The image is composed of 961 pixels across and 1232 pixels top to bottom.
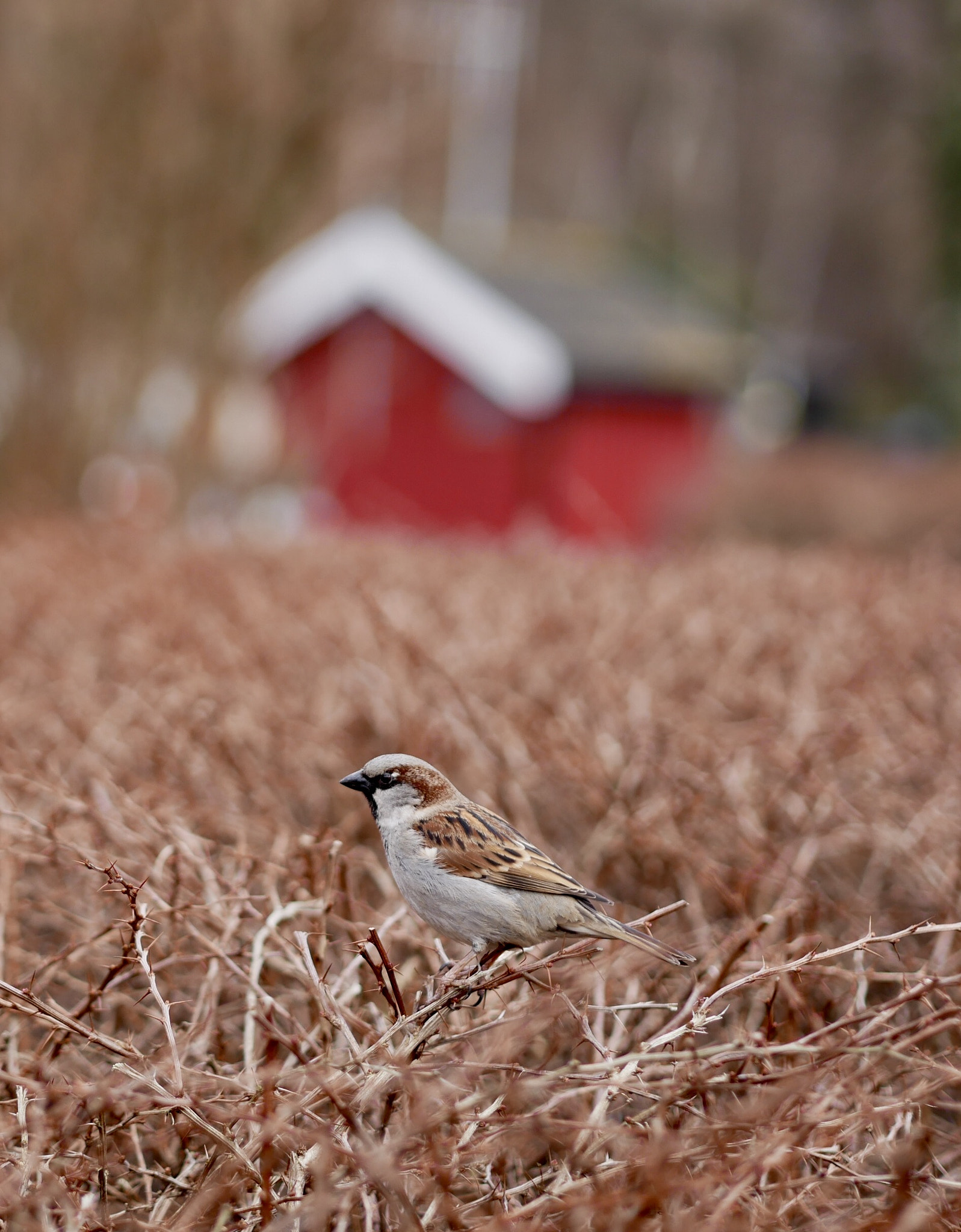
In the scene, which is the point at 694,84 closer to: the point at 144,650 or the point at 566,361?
the point at 566,361

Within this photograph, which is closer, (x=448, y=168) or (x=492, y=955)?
(x=492, y=955)

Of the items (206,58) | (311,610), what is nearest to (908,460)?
(206,58)

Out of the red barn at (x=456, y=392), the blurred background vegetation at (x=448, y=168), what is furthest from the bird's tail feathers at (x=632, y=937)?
the red barn at (x=456, y=392)

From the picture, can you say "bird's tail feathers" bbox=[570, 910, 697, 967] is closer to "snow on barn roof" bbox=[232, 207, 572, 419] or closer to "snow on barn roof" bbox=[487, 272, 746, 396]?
"snow on barn roof" bbox=[232, 207, 572, 419]

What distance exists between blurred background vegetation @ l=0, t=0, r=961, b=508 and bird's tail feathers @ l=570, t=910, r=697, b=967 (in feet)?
31.6

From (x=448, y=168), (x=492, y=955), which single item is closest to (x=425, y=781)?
(x=492, y=955)

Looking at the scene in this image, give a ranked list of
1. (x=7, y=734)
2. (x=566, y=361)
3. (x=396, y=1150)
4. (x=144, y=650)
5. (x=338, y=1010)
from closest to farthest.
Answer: (x=396, y=1150) < (x=338, y=1010) < (x=7, y=734) < (x=144, y=650) < (x=566, y=361)

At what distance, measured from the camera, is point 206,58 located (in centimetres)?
1033

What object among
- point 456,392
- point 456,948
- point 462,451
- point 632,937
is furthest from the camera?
point 462,451

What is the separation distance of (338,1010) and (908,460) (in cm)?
1407

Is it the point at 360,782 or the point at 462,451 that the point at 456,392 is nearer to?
the point at 462,451

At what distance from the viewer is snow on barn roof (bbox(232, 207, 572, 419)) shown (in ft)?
60.2

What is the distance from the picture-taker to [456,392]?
19.0 meters

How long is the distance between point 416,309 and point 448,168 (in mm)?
20907
